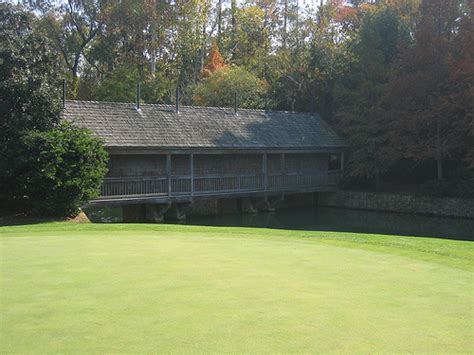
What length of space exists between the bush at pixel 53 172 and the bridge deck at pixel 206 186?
2854 mm

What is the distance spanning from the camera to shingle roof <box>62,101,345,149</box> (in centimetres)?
2358

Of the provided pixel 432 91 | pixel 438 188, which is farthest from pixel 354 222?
pixel 432 91

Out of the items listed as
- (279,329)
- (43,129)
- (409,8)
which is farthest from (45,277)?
(409,8)

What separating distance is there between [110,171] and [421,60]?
16.1m

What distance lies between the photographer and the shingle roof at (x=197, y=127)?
23578 mm

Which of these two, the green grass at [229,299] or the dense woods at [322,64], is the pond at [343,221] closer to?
the dense woods at [322,64]

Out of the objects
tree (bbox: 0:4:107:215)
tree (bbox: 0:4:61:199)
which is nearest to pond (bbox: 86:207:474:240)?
tree (bbox: 0:4:107:215)

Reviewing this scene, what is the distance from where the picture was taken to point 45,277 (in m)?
6.82

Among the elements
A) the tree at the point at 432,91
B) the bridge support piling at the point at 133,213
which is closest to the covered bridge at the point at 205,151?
the bridge support piling at the point at 133,213

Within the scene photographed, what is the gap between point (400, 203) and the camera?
29766mm

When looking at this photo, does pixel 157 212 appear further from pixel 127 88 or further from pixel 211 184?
pixel 127 88

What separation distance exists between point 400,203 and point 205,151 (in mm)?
10771

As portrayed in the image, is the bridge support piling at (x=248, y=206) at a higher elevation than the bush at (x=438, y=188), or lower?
lower

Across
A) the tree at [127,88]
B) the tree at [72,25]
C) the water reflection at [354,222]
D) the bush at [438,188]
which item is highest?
the tree at [72,25]
